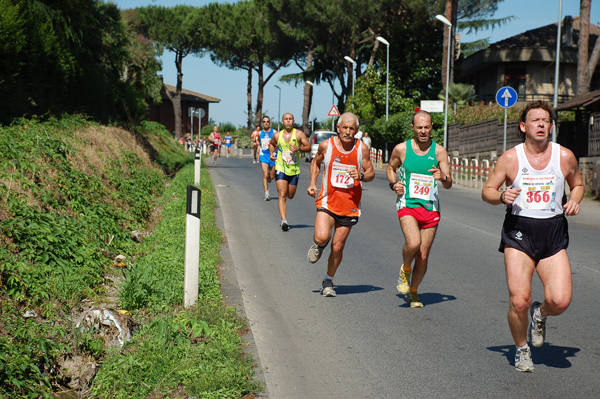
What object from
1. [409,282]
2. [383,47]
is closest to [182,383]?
[409,282]

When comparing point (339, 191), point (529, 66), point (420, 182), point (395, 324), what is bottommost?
point (395, 324)

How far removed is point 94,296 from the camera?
280 inches

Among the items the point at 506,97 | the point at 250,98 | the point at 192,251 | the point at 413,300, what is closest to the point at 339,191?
the point at 413,300

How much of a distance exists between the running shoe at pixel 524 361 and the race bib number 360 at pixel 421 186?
7.16 feet

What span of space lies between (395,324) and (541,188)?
2051 mm

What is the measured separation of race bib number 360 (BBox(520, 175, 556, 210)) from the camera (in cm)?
537

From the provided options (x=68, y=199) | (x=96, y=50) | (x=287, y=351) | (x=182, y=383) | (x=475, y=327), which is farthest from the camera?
(x=96, y=50)

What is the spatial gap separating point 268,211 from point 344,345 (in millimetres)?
10552

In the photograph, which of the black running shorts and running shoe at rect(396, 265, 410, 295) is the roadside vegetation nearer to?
running shoe at rect(396, 265, 410, 295)

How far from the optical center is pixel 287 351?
599 cm

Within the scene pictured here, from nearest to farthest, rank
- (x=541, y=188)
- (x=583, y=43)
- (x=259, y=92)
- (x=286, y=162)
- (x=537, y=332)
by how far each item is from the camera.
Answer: (x=541, y=188), (x=537, y=332), (x=286, y=162), (x=583, y=43), (x=259, y=92)

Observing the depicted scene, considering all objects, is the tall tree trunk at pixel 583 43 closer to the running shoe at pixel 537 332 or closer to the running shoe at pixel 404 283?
the running shoe at pixel 404 283

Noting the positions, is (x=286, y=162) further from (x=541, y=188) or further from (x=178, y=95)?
(x=178, y=95)

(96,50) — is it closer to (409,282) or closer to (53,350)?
(409,282)
